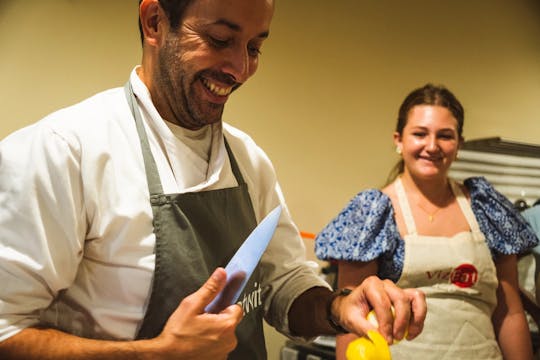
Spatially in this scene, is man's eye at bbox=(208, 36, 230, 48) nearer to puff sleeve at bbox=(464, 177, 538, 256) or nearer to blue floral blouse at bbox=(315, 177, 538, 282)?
blue floral blouse at bbox=(315, 177, 538, 282)

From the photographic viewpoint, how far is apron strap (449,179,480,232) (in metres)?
1.68

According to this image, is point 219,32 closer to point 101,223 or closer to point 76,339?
point 101,223

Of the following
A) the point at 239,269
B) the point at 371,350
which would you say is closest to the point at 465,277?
the point at 371,350

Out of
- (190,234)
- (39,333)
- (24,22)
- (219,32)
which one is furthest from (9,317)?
(24,22)

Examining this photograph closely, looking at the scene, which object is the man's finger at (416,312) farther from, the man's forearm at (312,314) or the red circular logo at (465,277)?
the red circular logo at (465,277)

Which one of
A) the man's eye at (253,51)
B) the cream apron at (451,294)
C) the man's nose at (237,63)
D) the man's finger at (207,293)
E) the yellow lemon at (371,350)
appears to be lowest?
the cream apron at (451,294)

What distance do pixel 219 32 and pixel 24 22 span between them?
925 mm

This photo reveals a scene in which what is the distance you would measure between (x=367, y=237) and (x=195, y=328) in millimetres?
973

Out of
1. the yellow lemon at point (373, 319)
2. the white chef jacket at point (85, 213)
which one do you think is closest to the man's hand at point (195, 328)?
the white chef jacket at point (85, 213)

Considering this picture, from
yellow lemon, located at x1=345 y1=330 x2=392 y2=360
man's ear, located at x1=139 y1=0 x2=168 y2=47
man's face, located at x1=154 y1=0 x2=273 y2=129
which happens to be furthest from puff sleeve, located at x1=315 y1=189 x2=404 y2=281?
man's ear, located at x1=139 y1=0 x2=168 y2=47

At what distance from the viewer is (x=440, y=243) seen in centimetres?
159

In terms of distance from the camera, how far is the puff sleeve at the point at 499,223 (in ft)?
5.49

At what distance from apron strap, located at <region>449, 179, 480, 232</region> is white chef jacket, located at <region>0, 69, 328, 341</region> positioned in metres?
1.16

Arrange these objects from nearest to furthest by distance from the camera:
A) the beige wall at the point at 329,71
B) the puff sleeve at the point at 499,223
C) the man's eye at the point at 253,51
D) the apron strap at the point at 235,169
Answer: the man's eye at the point at 253,51 → the apron strap at the point at 235,169 → the beige wall at the point at 329,71 → the puff sleeve at the point at 499,223
